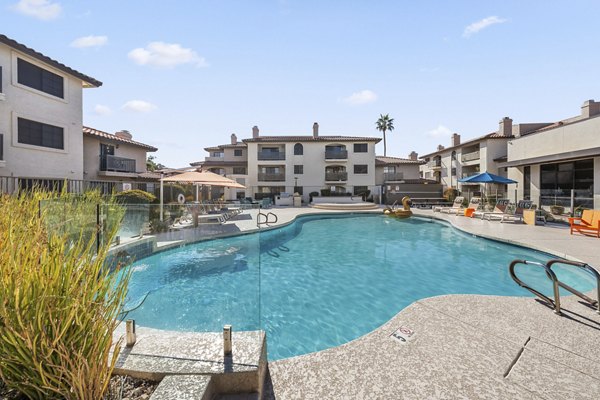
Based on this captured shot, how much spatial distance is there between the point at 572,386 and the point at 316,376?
2.54 metres

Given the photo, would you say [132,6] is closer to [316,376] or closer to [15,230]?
[15,230]

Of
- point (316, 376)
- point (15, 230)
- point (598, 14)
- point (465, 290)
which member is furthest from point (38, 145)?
point (598, 14)

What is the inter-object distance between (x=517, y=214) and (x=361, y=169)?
65.8ft

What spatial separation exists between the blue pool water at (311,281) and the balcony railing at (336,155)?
2311 centimetres

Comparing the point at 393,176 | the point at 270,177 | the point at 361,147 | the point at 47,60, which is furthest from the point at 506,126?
the point at 47,60

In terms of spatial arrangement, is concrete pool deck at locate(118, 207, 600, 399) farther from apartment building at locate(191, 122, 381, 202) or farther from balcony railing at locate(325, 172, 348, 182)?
balcony railing at locate(325, 172, 348, 182)

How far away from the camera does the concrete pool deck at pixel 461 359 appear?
8.46 ft

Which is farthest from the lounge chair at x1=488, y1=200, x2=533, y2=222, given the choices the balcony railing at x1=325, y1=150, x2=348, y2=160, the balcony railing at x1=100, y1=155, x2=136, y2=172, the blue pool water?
the balcony railing at x1=100, y1=155, x2=136, y2=172

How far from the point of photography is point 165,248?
593 centimetres

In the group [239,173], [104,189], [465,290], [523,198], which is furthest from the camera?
[239,173]

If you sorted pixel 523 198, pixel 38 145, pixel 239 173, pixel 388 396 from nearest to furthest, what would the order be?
pixel 388 396 → pixel 38 145 → pixel 523 198 → pixel 239 173

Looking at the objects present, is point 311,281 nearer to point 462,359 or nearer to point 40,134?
point 462,359

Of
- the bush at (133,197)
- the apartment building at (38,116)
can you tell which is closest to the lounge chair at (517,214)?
the bush at (133,197)

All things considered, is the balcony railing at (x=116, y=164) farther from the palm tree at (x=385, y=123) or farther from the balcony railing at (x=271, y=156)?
the palm tree at (x=385, y=123)
